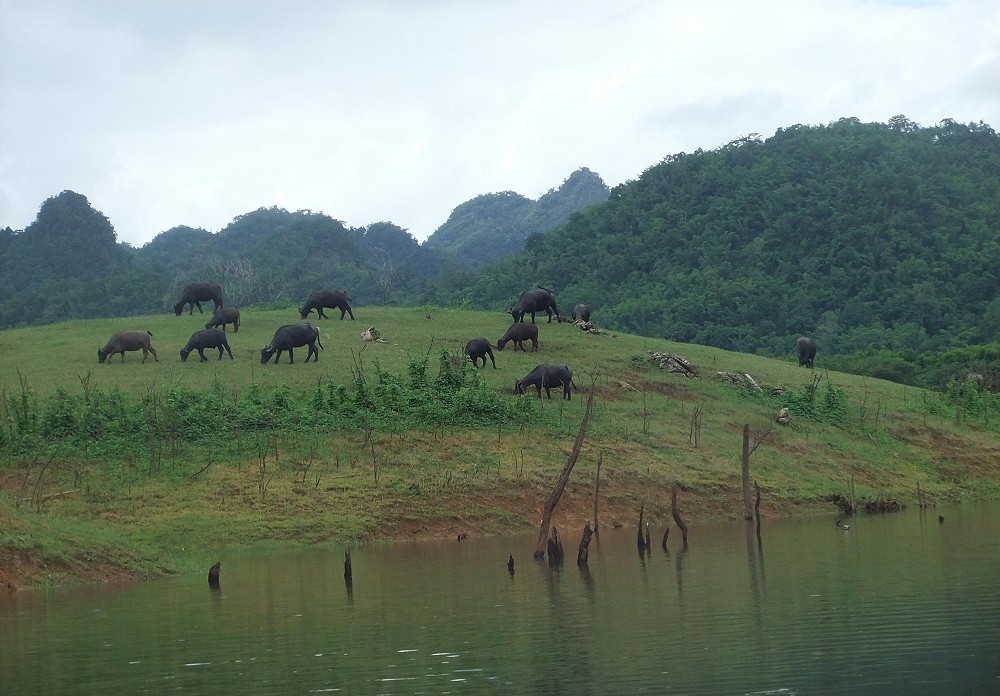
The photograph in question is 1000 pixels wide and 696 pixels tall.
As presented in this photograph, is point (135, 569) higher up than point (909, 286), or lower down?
lower down

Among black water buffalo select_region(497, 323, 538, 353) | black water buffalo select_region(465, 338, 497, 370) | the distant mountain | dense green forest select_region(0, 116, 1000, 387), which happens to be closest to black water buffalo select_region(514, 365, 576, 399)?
black water buffalo select_region(465, 338, 497, 370)

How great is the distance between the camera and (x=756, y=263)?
7775 centimetres

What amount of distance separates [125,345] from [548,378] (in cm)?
1465

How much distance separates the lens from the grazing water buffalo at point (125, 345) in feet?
150

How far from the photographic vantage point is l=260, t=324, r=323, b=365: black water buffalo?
149 feet

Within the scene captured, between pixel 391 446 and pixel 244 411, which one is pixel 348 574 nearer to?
pixel 391 446

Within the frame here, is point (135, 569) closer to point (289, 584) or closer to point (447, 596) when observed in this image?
point (289, 584)

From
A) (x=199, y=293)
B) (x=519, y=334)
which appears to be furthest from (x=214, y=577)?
(x=199, y=293)

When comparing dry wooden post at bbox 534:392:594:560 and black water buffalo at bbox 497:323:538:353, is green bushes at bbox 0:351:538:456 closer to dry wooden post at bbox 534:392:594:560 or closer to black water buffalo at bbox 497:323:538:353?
black water buffalo at bbox 497:323:538:353

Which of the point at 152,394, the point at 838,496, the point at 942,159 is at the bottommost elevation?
the point at 838,496

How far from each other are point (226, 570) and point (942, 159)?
7065 centimetres

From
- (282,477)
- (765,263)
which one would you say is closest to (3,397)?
(282,477)

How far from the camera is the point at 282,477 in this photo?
115 feet

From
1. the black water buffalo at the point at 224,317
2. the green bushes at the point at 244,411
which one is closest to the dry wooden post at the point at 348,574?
the green bushes at the point at 244,411
